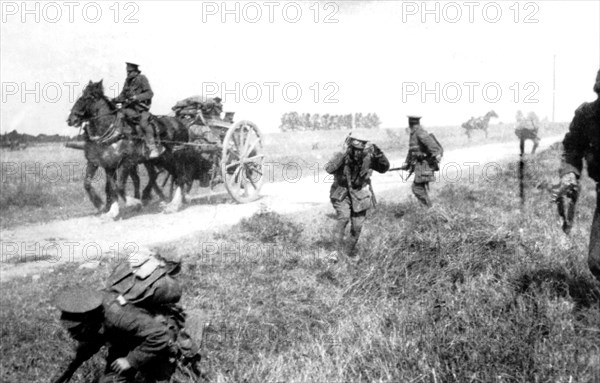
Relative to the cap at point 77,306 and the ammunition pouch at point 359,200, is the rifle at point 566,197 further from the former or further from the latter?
the cap at point 77,306

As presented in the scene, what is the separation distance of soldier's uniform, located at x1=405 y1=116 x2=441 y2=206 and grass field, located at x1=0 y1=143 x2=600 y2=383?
1.09 meters

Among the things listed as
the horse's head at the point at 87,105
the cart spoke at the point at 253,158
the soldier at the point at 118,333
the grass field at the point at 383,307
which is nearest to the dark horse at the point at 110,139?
the horse's head at the point at 87,105

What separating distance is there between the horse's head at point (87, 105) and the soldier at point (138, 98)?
0.37m

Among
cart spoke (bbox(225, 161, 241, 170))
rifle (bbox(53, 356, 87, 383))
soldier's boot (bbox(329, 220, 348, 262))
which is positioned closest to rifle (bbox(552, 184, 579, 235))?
soldier's boot (bbox(329, 220, 348, 262))

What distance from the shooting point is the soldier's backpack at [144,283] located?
3131mm

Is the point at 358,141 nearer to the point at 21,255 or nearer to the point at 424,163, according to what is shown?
the point at 424,163

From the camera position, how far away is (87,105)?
9.92m

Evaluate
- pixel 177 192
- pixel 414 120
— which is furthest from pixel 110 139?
pixel 414 120

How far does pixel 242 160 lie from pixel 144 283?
8.64 metres

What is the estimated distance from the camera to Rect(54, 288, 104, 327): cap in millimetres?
2871

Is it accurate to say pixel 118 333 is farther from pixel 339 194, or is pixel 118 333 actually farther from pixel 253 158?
pixel 253 158

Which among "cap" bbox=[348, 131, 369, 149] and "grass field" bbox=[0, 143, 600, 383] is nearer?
"grass field" bbox=[0, 143, 600, 383]

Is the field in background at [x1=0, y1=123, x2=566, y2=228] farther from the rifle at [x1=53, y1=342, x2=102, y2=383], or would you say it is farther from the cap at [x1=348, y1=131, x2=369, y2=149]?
the rifle at [x1=53, y1=342, x2=102, y2=383]

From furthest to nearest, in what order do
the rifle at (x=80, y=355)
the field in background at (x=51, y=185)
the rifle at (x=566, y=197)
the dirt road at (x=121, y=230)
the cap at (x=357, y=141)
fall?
the field in background at (x=51, y=185)
the dirt road at (x=121, y=230)
the cap at (x=357, y=141)
the rifle at (x=566, y=197)
the rifle at (x=80, y=355)
